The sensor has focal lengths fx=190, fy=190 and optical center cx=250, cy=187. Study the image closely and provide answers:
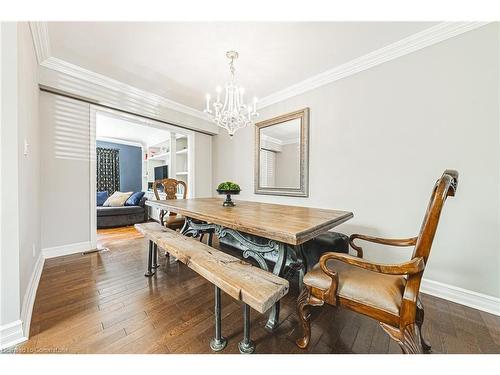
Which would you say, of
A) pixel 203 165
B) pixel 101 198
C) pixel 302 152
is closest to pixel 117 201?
pixel 101 198

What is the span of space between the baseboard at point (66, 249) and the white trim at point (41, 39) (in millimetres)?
2230

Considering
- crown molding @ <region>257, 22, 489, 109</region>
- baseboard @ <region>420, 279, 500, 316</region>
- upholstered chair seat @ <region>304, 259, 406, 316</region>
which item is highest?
crown molding @ <region>257, 22, 489, 109</region>

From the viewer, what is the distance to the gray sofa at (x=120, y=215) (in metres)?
4.15

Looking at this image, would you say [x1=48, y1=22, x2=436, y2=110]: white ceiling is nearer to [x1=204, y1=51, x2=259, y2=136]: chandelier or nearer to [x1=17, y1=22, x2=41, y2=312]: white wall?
[x1=204, y1=51, x2=259, y2=136]: chandelier

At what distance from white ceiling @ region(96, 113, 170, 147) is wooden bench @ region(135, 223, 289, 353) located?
164 inches

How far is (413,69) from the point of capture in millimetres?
1889

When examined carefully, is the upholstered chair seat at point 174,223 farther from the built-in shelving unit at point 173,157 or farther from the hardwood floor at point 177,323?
the built-in shelving unit at point 173,157

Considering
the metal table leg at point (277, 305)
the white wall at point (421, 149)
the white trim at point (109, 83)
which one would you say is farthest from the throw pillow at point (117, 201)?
the metal table leg at point (277, 305)

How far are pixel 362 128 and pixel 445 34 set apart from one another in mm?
959

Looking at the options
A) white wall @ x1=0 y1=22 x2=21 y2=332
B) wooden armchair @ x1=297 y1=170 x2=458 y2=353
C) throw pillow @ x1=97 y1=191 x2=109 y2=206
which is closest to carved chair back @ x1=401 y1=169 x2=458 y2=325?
wooden armchair @ x1=297 y1=170 x2=458 y2=353

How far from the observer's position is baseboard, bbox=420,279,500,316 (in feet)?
4.93

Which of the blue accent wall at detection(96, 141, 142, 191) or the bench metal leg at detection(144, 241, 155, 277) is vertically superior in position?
the blue accent wall at detection(96, 141, 142, 191)
